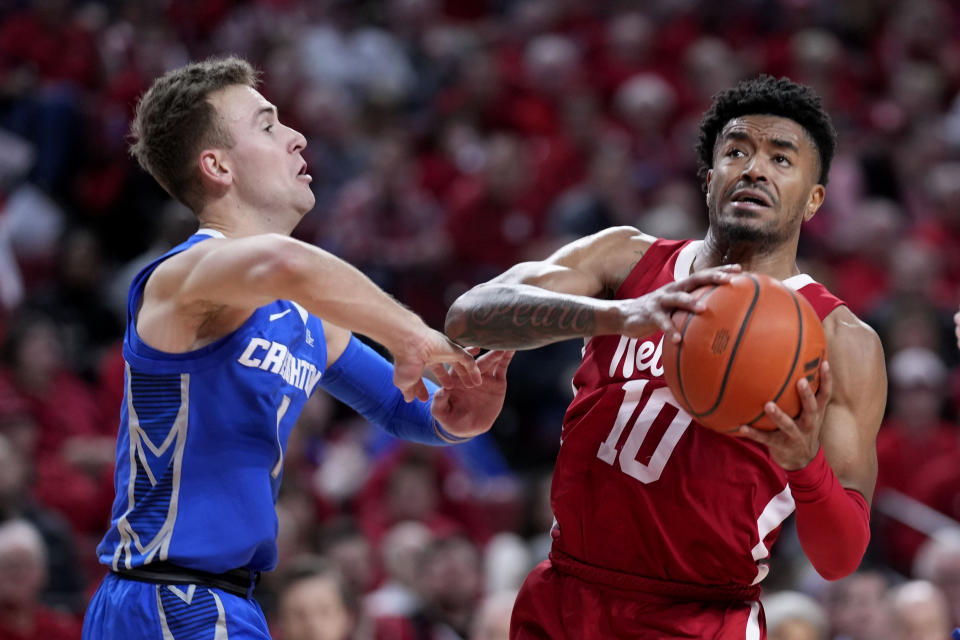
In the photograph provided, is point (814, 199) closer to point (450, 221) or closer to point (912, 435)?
point (912, 435)

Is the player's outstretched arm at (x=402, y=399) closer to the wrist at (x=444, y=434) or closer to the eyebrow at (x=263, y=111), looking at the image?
the wrist at (x=444, y=434)

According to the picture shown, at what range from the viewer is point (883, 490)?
777cm

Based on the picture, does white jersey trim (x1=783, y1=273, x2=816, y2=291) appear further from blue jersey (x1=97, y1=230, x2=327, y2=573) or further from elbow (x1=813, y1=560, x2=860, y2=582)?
blue jersey (x1=97, y1=230, x2=327, y2=573)

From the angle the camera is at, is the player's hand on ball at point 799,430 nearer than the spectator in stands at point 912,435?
Yes

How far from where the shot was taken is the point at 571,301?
3.40 meters

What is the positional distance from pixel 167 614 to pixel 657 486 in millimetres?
1377

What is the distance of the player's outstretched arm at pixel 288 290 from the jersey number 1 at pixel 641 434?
573 mm

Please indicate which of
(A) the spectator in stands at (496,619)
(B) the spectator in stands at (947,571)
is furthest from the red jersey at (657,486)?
(B) the spectator in stands at (947,571)

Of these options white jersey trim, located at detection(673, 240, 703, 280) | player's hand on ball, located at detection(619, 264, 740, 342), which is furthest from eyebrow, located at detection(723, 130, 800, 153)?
player's hand on ball, located at detection(619, 264, 740, 342)

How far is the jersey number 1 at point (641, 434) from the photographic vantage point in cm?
361

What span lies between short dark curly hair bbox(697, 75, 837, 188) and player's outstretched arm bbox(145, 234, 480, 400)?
1240 millimetres

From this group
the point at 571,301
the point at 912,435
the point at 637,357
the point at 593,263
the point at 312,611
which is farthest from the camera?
the point at 912,435

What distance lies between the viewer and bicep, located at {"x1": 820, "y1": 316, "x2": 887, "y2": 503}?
357 centimetres

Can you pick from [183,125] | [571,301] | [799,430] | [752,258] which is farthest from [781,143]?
[183,125]
